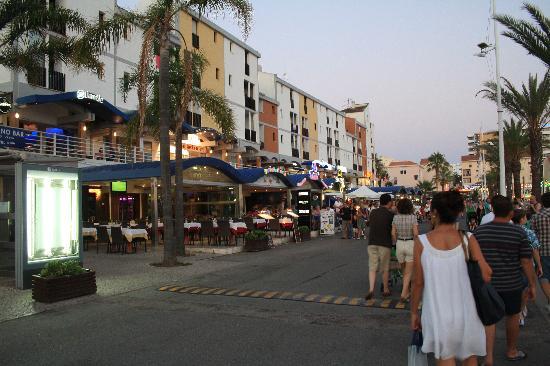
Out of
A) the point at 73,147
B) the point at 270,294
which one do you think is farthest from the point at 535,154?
the point at 73,147

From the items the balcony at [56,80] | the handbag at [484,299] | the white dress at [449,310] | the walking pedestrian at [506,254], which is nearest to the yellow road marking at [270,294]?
the walking pedestrian at [506,254]

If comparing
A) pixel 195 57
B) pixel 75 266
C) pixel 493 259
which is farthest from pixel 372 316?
pixel 195 57

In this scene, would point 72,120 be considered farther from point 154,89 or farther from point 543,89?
point 543,89

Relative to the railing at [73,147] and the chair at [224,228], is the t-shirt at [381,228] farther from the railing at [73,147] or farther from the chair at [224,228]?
the railing at [73,147]

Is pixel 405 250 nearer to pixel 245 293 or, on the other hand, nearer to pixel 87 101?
pixel 245 293

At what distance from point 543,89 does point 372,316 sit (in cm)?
2323

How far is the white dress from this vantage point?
3436mm

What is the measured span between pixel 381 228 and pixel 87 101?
1911 centimetres

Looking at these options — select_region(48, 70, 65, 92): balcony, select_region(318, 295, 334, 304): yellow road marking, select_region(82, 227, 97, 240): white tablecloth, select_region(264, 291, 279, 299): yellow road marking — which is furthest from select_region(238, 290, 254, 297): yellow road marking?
select_region(48, 70, 65, 92): balcony

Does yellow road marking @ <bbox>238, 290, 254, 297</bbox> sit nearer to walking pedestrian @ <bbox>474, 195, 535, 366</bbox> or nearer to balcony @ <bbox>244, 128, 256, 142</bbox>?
walking pedestrian @ <bbox>474, 195, 535, 366</bbox>

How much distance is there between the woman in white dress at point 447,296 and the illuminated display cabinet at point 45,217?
8.68 metres

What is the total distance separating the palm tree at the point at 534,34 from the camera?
55.9 ft

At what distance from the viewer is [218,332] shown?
6.66 metres

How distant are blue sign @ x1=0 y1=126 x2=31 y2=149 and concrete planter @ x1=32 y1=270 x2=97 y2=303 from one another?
11408 mm
